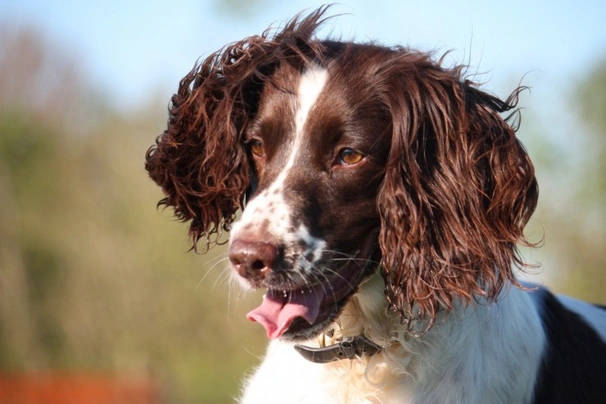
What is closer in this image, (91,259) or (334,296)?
(334,296)

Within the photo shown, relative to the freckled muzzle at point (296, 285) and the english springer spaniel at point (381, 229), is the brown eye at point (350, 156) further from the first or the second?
the freckled muzzle at point (296, 285)

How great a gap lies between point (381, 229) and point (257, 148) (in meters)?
0.67

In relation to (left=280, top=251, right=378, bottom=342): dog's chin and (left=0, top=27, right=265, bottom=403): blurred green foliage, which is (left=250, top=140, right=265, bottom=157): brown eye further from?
(left=0, top=27, right=265, bottom=403): blurred green foliage

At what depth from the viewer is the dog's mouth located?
10.4 ft

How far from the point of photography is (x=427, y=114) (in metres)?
3.41

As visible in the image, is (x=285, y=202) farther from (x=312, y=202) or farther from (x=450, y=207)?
(x=450, y=207)

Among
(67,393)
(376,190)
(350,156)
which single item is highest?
(350,156)

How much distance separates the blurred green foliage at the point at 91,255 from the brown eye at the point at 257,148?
55.8 ft

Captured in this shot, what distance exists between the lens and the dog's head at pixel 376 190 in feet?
10.3

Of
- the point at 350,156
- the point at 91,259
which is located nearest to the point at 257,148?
the point at 350,156

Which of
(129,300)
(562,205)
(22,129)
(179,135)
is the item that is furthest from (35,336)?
(179,135)

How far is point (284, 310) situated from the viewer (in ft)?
10.6

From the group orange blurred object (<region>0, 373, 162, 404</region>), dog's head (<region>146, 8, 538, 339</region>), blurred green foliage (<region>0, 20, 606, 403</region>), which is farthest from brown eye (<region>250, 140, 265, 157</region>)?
blurred green foliage (<region>0, 20, 606, 403</region>)

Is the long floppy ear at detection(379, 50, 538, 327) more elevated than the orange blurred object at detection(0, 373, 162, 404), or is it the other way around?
the long floppy ear at detection(379, 50, 538, 327)
